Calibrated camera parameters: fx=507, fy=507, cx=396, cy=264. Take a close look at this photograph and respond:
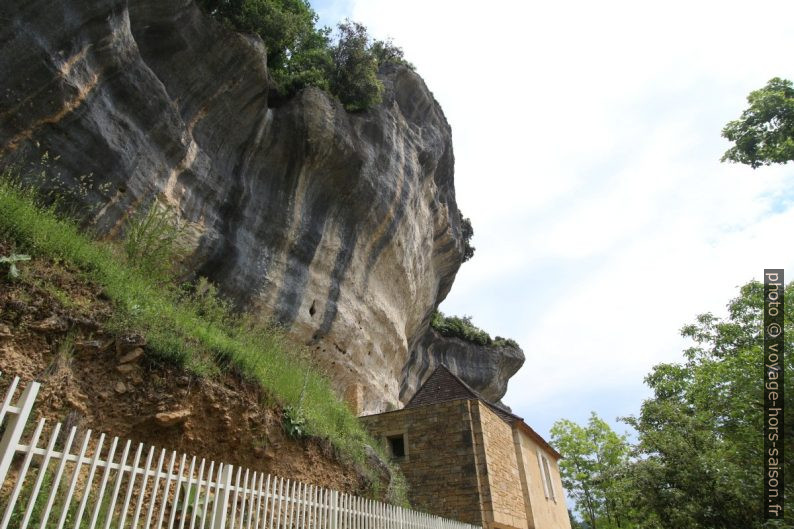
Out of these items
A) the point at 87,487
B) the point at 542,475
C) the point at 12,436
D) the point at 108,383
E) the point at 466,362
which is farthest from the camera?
the point at 466,362

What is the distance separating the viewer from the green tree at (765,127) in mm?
12969

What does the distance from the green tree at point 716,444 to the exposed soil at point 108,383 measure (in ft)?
32.0

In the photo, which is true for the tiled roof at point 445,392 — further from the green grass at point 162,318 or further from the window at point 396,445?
the green grass at point 162,318

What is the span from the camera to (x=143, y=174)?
9500 millimetres

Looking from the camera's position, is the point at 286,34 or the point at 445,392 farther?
the point at 445,392

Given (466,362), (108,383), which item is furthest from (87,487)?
(466,362)

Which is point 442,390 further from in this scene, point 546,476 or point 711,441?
point 711,441

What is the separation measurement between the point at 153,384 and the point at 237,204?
6.50 metres

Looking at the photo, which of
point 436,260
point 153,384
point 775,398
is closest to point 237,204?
point 153,384

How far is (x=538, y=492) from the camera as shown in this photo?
571 inches

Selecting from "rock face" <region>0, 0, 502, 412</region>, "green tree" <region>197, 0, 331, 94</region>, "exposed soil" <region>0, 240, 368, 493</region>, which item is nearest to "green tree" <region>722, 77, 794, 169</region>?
"rock face" <region>0, 0, 502, 412</region>

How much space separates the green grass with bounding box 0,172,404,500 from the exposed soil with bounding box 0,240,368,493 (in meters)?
0.18

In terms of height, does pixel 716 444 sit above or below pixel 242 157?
below

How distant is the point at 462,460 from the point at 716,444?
7.20 metres
